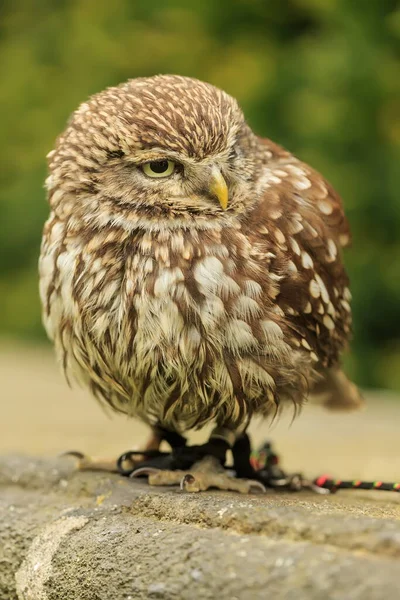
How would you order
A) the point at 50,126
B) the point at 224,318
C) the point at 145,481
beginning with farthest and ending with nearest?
the point at 50,126 → the point at 145,481 → the point at 224,318

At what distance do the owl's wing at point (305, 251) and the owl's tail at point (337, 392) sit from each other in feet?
0.97

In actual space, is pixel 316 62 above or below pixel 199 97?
above

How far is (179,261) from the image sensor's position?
289 centimetres

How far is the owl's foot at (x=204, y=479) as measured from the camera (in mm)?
3008

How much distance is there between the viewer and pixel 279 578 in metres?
2.10

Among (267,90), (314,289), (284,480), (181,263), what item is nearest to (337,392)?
(284,480)

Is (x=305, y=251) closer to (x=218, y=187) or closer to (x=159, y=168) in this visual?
(x=218, y=187)

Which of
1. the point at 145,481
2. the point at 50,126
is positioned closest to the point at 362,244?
the point at 50,126

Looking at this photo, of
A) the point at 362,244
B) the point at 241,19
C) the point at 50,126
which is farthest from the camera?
the point at 50,126

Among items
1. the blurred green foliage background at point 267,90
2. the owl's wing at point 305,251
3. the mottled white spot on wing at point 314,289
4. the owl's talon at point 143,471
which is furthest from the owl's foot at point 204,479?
the blurred green foliage background at point 267,90

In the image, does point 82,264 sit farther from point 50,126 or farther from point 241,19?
point 50,126

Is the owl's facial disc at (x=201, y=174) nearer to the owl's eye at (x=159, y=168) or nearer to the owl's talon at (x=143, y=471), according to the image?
the owl's eye at (x=159, y=168)

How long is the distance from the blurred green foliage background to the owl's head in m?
3.01

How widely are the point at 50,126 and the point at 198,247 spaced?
4.87 metres
